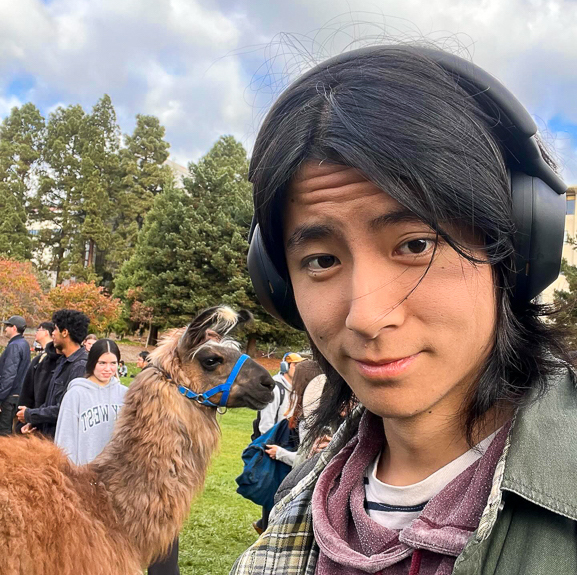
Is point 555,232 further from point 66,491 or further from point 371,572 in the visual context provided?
point 66,491

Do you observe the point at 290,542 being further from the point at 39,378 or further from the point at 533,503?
the point at 39,378

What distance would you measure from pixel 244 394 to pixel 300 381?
3.07 ft

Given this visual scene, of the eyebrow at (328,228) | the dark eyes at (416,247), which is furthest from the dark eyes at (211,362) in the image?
the dark eyes at (416,247)

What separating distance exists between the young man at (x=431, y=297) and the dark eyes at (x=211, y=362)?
3.04 metres

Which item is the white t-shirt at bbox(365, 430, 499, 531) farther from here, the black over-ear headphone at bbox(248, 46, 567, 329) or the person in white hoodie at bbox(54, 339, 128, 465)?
the person in white hoodie at bbox(54, 339, 128, 465)

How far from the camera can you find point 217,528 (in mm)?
7262

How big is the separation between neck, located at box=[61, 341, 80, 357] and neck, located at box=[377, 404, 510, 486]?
563cm

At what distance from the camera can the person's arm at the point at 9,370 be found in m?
7.94

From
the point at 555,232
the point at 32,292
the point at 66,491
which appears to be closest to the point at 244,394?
the point at 66,491

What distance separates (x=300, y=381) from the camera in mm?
5090

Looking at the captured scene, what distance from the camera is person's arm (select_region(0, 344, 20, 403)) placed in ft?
26.0

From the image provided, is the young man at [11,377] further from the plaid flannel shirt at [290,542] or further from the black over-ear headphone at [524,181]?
the black over-ear headphone at [524,181]

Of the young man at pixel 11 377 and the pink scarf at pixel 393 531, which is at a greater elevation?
the pink scarf at pixel 393 531

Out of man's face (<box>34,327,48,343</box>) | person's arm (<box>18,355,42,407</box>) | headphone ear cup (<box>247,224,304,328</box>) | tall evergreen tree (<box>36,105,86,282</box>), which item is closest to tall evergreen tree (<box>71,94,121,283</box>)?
tall evergreen tree (<box>36,105,86,282</box>)
